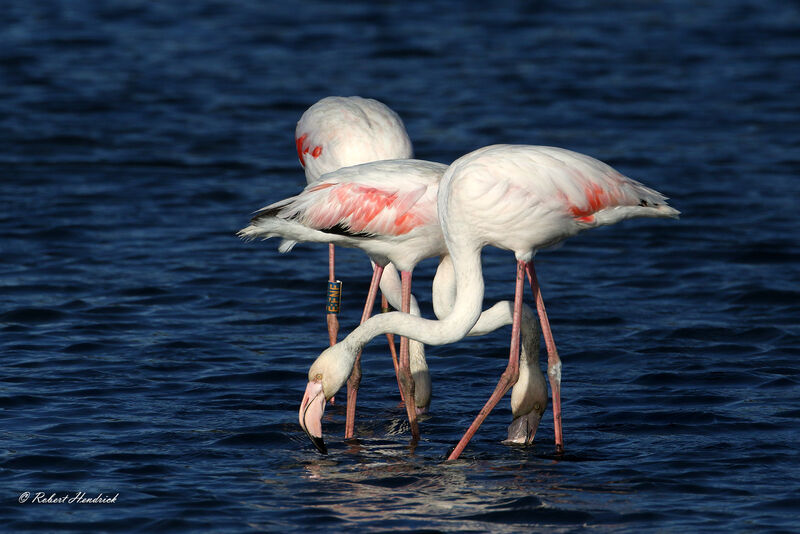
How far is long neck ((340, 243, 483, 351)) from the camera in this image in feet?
26.0

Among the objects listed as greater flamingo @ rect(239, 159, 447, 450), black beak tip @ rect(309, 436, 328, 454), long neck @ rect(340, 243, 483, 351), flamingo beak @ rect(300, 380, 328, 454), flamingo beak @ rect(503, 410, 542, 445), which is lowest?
flamingo beak @ rect(503, 410, 542, 445)

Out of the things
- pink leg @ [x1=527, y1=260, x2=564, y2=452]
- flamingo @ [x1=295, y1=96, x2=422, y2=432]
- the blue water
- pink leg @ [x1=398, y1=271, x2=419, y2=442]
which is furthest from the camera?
flamingo @ [x1=295, y1=96, x2=422, y2=432]

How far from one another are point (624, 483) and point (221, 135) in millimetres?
11317

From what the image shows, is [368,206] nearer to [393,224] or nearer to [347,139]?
[393,224]

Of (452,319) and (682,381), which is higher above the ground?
(452,319)

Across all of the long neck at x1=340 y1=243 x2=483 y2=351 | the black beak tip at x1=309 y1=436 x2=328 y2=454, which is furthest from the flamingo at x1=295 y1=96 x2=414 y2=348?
the black beak tip at x1=309 y1=436 x2=328 y2=454

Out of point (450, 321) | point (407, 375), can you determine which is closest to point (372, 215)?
point (450, 321)

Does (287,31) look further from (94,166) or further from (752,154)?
(752,154)

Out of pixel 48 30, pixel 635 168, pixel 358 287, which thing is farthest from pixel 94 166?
pixel 48 30

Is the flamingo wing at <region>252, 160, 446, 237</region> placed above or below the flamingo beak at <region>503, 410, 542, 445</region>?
above

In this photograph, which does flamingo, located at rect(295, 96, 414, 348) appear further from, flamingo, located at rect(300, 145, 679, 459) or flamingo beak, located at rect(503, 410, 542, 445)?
flamingo, located at rect(300, 145, 679, 459)

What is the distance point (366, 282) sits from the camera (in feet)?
39.7

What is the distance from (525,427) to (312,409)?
4.72 ft

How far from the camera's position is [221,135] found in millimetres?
17734
